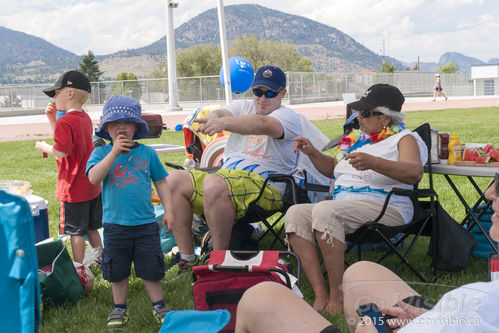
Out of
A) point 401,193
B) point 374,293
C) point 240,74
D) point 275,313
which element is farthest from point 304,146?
point 240,74

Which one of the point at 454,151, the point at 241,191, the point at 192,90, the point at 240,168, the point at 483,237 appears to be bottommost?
the point at 483,237

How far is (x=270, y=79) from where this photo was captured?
3910 millimetres

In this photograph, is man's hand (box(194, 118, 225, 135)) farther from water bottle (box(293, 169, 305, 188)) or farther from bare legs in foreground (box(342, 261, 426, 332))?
bare legs in foreground (box(342, 261, 426, 332))

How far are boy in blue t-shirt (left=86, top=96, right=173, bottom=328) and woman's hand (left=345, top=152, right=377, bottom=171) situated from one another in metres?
1.03

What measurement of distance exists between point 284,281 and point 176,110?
22.7 metres

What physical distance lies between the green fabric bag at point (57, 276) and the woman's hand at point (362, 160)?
1.74 meters

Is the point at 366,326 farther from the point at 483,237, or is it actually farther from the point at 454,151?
the point at 483,237

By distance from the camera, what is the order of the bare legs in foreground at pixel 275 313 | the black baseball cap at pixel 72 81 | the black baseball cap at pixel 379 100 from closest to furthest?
the bare legs in foreground at pixel 275 313, the black baseball cap at pixel 379 100, the black baseball cap at pixel 72 81

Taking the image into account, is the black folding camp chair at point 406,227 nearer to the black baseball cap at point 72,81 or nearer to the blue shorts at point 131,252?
the blue shorts at point 131,252

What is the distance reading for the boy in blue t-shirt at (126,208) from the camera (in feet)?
9.52

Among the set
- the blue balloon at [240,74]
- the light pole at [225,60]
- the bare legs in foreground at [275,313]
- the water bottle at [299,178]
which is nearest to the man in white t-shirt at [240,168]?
the water bottle at [299,178]

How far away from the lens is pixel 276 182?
151 inches

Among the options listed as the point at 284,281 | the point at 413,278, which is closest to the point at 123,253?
the point at 284,281

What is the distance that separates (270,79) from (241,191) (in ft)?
2.86
